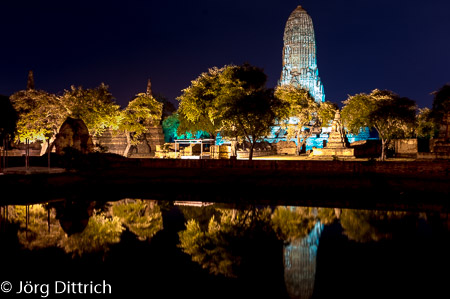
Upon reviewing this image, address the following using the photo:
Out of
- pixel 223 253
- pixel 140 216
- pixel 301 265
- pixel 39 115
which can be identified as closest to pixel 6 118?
pixel 140 216

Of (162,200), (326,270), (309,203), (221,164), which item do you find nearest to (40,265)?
(326,270)

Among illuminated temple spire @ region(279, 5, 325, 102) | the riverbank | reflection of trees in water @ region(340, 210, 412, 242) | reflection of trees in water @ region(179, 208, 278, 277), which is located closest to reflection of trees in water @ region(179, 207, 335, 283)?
reflection of trees in water @ region(179, 208, 278, 277)

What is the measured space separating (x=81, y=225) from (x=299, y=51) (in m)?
103

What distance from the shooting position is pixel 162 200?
49.0ft

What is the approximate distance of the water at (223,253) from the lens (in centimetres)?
598

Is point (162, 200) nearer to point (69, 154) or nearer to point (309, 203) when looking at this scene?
point (309, 203)

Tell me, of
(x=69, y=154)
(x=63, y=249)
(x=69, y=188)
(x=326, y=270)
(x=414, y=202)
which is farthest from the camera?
(x=69, y=154)

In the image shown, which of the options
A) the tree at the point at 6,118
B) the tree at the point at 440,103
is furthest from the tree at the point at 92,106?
the tree at the point at 440,103

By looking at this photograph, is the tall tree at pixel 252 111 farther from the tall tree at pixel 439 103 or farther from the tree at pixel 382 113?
the tall tree at pixel 439 103

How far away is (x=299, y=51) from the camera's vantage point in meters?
106

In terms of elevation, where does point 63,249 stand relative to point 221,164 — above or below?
below

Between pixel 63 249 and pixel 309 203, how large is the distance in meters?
9.29

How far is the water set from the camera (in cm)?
598

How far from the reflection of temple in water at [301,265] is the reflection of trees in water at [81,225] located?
3.66 meters
